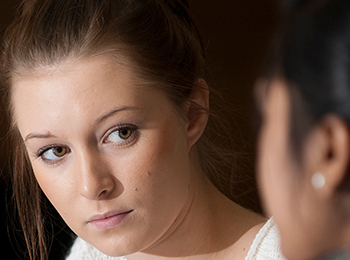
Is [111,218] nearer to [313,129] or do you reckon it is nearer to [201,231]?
[201,231]

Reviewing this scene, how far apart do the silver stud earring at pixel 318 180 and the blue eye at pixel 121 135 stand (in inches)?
13.2

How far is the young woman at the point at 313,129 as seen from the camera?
28 centimetres

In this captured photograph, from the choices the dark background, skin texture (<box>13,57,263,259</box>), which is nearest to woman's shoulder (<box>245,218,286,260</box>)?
skin texture (<box>13,57,263,259</box>)

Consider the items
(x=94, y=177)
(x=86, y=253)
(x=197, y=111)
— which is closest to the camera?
(x=94, y=177)

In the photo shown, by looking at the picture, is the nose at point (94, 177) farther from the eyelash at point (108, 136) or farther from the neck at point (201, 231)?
the neck at point (201, 231)

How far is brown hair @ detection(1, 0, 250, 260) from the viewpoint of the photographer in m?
0.62

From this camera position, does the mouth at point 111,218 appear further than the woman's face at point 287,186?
Yes

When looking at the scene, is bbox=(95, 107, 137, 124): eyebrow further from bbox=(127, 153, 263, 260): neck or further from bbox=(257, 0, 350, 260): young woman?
bbox=(257, 0, 350, 260): young woman

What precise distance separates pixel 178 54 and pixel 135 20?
0.07m

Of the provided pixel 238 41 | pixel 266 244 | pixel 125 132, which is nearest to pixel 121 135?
pixel 125 132

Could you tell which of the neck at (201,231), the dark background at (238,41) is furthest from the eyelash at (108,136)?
the dark background at (238,41)

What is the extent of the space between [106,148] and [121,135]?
0.08ft

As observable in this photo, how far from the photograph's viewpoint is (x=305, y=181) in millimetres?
300

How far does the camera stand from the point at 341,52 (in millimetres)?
274
